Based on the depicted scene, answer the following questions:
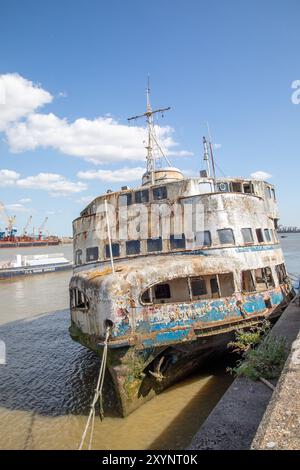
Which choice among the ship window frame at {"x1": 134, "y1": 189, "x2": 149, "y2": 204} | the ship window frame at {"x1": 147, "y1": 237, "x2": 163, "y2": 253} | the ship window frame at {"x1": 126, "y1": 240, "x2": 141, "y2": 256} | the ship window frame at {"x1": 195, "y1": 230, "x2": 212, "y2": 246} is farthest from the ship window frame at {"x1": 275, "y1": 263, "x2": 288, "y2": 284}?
the ship window frame at {"x1": 134, "y1": 189, "x2": 149, "y2": 204}

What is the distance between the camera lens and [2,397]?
1123 cm

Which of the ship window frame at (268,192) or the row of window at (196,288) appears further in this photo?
the ship window frame at (268,192)

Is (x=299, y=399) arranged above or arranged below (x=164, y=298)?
below

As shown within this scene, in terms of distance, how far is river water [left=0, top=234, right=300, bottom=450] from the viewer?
8328 mm

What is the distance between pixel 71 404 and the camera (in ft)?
34.1

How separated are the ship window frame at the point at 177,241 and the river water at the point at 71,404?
4537 millimetres

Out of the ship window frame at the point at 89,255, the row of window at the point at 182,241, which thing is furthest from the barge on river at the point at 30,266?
the row of window at the point at 182,241

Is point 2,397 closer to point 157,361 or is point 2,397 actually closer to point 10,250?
point 157,361

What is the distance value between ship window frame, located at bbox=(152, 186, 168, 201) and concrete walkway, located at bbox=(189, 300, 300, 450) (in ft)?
25.2

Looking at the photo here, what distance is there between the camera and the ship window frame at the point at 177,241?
478 inches

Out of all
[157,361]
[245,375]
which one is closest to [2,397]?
[157,361]

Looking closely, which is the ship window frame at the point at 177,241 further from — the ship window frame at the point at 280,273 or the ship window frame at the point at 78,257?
the ship window frame at the point at 280,273

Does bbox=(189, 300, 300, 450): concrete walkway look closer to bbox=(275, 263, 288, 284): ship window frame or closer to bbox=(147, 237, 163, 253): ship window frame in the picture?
bbox=(147, 237, 163, 253): ship window frame

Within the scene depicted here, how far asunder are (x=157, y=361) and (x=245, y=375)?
2.56m
